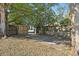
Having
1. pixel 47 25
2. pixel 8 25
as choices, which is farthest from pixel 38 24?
pixel 8 25

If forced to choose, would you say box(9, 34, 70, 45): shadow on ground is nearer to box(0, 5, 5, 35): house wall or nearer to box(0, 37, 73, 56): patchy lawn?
box(0, 37, 73, 56): patchy lawn

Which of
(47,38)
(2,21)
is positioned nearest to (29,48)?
(47,38)

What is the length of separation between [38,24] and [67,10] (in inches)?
13.4

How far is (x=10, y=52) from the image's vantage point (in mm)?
2998

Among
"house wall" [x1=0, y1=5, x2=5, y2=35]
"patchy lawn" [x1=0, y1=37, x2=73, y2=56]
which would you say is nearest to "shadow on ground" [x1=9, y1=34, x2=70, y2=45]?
"patchy lawn" [x1=0, y1=37, x2=73, y2=56]

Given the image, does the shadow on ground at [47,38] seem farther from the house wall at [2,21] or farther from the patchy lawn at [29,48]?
the house wall at [2,21]

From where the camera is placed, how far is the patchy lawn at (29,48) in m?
2.99

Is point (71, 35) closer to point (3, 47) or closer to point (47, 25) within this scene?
point (47, 25)

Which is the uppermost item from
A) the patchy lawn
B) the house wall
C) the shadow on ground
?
the house wall

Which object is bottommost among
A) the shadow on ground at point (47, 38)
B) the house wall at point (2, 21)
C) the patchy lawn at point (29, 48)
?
the patchy lawn at point (29, 48)

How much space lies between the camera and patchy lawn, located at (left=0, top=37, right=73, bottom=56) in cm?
299

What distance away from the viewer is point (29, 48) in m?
3.00

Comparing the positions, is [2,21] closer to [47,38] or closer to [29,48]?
[29,48]

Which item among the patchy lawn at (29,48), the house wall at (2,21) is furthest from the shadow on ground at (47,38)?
the house wall at (2,21)
